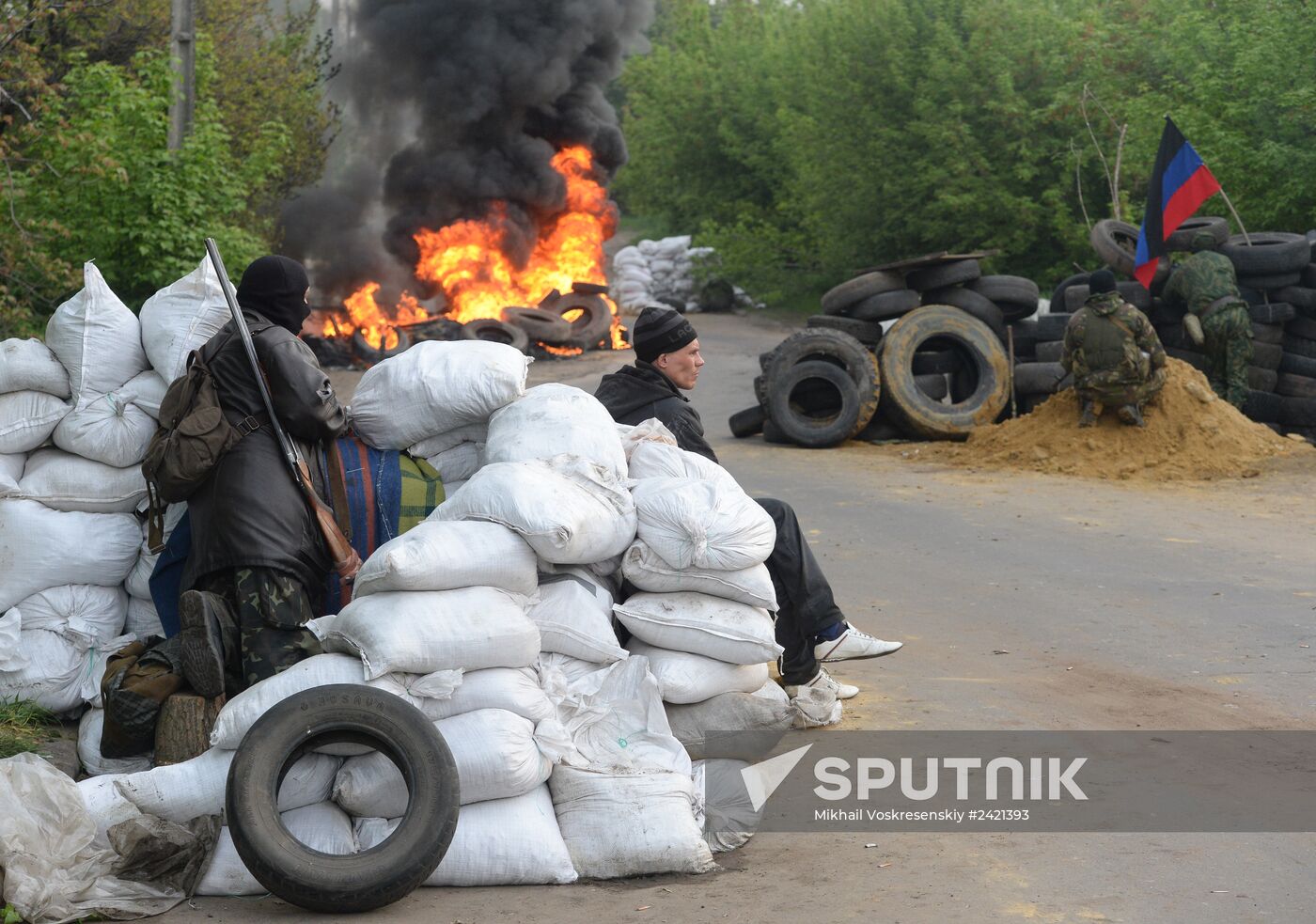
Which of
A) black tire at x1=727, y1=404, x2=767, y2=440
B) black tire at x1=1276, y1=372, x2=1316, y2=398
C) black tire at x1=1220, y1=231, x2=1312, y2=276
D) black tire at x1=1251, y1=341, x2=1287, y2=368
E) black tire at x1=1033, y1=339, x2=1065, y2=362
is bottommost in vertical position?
black tire at x1=727, y1=404, x2=767, y2=440

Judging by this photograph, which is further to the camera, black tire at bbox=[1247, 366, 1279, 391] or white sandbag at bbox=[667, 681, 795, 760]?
black tire at bbox=[1247, 366, 1279, 391]

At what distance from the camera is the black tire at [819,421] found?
14625 mm

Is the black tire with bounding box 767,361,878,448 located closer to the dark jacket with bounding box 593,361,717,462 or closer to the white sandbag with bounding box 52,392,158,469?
the dark jacket with bounding box 593,361,717,462

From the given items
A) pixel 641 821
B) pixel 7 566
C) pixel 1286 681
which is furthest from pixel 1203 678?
pixel 7 566

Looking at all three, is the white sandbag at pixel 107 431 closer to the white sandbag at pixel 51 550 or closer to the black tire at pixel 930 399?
the white sandbag at pixel 51 550

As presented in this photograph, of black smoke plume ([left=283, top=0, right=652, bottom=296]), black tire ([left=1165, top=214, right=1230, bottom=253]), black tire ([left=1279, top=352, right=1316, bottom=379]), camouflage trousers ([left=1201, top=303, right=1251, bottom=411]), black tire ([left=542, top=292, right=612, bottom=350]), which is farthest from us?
black smoke plume ([left=283, top=0, right=652, bottom=296])

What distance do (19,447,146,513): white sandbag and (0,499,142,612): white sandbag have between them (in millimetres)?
43

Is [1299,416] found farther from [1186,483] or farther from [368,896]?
[368,896]

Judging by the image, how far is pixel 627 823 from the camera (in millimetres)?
4082

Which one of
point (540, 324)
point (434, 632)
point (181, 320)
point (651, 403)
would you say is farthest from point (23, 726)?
point (540, 324)

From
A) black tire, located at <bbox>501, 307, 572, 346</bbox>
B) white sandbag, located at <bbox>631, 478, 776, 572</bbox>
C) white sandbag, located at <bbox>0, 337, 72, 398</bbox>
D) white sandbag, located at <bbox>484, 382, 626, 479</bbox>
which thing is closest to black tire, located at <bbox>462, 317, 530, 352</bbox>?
black tire, located at <bbox>501, 307, 572, 346</bbox>

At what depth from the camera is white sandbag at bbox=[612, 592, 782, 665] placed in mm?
4703

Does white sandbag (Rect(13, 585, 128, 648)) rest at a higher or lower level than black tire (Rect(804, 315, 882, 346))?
lower

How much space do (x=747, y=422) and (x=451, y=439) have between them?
34.9 ft
